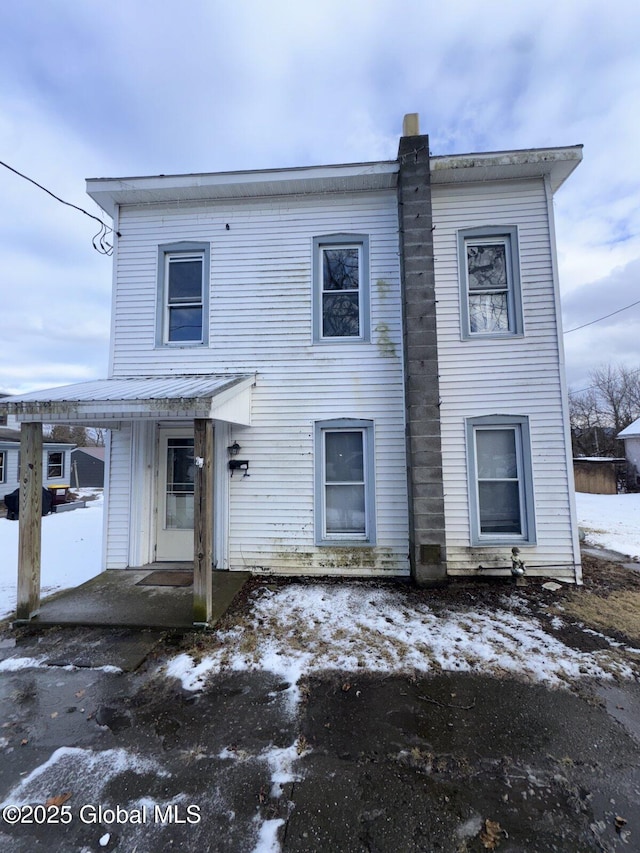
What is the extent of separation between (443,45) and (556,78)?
2.13m

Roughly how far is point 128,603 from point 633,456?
75.2 ft

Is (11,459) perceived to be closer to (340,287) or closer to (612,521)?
(340,287)

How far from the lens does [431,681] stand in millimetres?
3293

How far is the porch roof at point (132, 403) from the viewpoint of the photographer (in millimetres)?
4148

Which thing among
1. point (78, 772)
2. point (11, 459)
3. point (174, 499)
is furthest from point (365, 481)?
point (11, 459)

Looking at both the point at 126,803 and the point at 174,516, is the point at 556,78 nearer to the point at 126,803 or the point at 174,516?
the point at 174,516

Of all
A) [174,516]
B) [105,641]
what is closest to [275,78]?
[174,516]

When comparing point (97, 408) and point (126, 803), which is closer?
point (126, 803)

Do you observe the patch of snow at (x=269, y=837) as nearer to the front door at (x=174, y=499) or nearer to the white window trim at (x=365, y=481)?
the white window trim at (x=365, y=481)

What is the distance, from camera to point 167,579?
5.58 metres

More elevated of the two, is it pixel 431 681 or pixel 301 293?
pixel 301 293

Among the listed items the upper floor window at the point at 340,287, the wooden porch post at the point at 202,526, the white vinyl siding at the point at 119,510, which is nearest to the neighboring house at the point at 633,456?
the upper floor window at the point at 340,287

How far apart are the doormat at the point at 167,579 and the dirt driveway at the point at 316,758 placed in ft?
5.29

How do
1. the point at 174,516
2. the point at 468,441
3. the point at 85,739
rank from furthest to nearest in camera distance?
the point at 174,516
the point at 468,441
the point at 85,739
